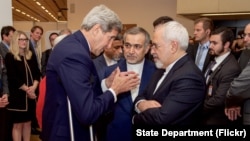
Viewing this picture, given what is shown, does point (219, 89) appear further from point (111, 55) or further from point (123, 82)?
point (123, 82)

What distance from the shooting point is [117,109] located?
217 centimetres

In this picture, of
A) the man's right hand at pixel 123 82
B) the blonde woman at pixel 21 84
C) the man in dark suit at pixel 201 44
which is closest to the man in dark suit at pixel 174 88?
the man's right hand at pixel 123 82

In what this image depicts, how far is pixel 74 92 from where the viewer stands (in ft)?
4.98

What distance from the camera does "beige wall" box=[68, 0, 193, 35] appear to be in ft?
27.9

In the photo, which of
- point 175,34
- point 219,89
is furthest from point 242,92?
point 175,34

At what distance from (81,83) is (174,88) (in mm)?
510

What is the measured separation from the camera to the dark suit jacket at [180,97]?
1674 millimetres

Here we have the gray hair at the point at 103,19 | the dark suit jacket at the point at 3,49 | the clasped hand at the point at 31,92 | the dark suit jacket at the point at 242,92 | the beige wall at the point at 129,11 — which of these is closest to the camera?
the gray hair at the point at 103,19

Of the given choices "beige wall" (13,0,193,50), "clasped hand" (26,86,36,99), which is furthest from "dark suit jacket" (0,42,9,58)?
"beige wall" (13,0,193,50)

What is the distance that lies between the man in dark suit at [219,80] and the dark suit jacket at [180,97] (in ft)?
3.85

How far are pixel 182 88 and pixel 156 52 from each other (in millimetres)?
301

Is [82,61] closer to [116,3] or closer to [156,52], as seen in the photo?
[156,52]

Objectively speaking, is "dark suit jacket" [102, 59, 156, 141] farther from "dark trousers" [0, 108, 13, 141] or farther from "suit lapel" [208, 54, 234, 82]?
"dark trousers" [0, 108, 13, 141]

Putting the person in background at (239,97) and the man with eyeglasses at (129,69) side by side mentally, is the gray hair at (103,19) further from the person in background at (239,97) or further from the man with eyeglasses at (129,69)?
the person in background at (239,97)
